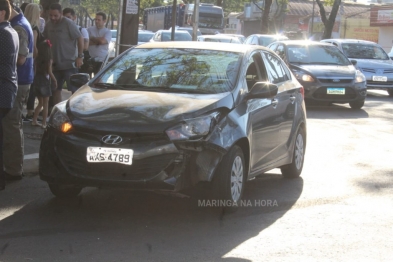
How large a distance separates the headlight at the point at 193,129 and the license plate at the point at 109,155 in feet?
1.22

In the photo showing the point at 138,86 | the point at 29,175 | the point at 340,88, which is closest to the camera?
the point at 138,86

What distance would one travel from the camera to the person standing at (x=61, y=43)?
1237cm

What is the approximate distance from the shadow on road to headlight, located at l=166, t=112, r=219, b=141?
28.3 inches

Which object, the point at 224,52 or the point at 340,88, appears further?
the point at 340,88

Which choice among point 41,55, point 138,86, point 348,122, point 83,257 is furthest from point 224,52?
point 348,122

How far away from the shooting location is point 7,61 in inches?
297

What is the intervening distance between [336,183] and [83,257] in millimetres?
4158

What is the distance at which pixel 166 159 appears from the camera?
6.54m

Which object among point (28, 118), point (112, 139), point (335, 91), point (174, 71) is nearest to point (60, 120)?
point (112, 139)

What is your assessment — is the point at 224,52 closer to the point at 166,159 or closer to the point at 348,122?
the point at 166,159

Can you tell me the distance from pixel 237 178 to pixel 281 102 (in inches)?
62.2

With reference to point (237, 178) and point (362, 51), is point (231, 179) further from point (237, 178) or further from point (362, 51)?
point (362, 51)

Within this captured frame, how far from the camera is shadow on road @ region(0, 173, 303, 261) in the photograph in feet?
18.9

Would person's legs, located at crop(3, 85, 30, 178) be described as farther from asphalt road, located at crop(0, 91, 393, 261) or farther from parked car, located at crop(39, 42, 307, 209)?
parked car, located at crop(39, 42, 307, 209)
